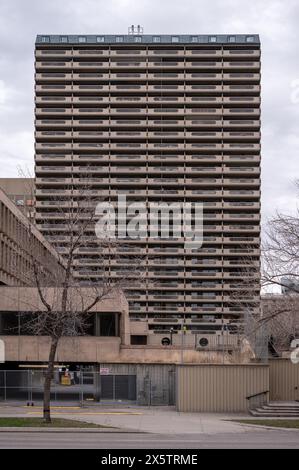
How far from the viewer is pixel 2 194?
205 ft

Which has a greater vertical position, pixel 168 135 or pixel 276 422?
pixel 168 135

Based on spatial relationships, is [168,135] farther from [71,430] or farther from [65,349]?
[71,430]

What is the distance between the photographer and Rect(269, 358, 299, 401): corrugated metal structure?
145ft

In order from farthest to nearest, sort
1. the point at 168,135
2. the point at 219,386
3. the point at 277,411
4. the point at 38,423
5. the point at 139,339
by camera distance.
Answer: the point at 168,135, the point at 139,339, the point at 219,386, the point at 277,411, the point at 38,423

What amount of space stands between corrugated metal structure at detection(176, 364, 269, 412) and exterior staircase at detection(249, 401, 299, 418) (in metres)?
1.40

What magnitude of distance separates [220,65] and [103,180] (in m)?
24.0

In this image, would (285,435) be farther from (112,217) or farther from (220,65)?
(220,65)

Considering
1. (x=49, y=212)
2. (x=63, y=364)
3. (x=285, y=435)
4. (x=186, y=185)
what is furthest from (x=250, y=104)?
(x=285, y=435)

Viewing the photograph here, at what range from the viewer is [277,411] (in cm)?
3916

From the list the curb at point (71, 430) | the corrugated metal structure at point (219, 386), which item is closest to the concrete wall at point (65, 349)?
the corrugated metal structure at point (219, 386)

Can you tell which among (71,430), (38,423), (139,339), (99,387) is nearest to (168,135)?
(139,339)

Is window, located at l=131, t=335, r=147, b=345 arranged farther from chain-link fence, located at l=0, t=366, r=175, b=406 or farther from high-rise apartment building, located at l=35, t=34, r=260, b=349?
chain-link fence, located at l=0, t=366, r=175, b=406

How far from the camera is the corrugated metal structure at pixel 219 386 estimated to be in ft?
137

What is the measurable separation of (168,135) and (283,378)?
76827mm
